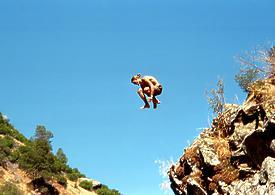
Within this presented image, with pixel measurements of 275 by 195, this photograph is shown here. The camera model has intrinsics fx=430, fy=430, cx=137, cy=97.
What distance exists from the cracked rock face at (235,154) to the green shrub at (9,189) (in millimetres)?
35037

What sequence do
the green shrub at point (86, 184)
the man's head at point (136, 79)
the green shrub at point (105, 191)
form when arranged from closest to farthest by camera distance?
1. the man's head at point (136, 79)
2. the green shrub at point (86, 184)
3. the green shrub at point (105, 191)

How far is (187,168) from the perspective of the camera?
16203 millimetres

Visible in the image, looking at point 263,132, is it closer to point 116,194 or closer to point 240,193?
point 240,193

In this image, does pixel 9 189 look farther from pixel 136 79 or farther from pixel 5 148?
pixel 136 79

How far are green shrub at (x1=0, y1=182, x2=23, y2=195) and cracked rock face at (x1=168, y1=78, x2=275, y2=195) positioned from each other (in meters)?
35.0

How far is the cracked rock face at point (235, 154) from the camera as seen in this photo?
13120 mm

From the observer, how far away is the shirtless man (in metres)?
15.5

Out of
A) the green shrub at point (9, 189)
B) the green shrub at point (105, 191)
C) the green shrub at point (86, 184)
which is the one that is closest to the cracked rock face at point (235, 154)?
the green shrub at point (9, 189)

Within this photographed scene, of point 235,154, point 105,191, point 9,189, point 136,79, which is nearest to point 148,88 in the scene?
point 136,79

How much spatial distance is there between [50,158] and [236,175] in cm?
4960

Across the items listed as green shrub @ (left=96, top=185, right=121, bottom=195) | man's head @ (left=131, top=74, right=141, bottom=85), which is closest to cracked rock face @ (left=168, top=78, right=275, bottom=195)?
man's head @ (left=131, top=74, right=141, bottom=85)

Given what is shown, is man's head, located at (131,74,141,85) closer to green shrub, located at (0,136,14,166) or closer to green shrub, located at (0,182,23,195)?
green shrub, located at (0,182,23,195)

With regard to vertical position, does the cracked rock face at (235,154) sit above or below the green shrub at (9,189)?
below

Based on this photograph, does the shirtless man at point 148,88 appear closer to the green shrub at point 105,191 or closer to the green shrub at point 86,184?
the green shrub at point 86,184
